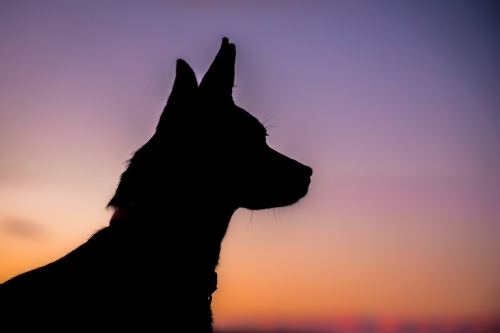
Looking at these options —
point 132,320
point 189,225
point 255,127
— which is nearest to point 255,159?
point 255,127

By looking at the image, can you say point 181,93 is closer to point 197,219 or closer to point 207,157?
point 207,157

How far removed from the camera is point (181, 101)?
3662mm

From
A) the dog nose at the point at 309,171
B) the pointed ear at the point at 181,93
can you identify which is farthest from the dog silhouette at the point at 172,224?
the dog nose at the point at 309,171

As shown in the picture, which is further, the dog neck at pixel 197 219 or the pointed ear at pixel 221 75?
the pointed ear at pixel 221 75

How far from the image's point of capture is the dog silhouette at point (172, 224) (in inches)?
113

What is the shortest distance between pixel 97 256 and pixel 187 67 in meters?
1.53

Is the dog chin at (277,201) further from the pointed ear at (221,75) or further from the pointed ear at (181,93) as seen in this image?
the pointed ear at (181,93)

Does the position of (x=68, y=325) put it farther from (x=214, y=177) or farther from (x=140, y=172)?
(x=214, y=177)

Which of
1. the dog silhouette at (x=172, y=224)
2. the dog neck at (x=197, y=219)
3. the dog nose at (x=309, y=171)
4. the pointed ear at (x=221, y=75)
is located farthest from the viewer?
the dog nose at (x=309, y=171)

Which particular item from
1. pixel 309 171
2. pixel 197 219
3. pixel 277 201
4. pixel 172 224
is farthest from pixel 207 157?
pixel 309 171

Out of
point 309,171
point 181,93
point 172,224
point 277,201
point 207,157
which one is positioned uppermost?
point 181,93

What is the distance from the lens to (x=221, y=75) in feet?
13.1

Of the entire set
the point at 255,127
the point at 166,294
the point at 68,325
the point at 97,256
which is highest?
the point at 255,127

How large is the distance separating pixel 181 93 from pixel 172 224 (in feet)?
3.38
